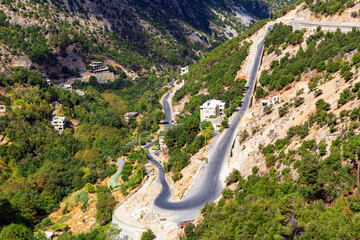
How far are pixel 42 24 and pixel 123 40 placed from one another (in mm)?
37814

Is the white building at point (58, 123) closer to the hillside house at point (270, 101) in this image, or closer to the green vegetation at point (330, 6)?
the hillside house at point (270, 101)

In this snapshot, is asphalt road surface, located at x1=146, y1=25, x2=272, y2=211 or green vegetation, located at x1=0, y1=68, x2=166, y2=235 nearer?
asphalt road surface, located at x1=146, y1=25, x2=272, y2=211

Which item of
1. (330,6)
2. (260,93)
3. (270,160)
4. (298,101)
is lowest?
(260,93)

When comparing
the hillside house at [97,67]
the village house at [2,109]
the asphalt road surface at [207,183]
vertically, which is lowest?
the asphalt road surface at [207,183]

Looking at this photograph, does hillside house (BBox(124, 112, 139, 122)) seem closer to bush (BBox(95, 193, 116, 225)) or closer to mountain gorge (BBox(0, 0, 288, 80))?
mountain gorge (BBox(0, 0, 288, 80))

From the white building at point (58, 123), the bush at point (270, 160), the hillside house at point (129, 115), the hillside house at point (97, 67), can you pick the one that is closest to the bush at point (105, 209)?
the bush at point (270, 160)

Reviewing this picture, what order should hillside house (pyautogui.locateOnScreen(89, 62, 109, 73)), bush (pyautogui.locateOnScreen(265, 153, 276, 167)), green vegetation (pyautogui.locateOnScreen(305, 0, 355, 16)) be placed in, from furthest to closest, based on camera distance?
hillside house (pyautogui.locateOnScreen(89, 62, 109, 73))
green vegetation (pyautogui.locateOnScreen(305, 0, 355, 16))
bush (pyautogui.locateOnScreen(265, 153, 276, 167))

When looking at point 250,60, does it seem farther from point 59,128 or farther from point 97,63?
point 97,63

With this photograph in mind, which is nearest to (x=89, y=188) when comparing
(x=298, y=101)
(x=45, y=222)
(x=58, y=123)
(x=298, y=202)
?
(x=45, y=222)

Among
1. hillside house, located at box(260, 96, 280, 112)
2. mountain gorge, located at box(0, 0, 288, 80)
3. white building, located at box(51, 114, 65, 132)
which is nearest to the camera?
hillside house, located at box(260, 96, 280, 112)

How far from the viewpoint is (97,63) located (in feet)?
456

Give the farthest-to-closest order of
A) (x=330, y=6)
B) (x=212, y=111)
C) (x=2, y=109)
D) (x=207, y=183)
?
(x=2, y=109), (x=330, y=6), (x=212, y=111), (x=207, y=183)

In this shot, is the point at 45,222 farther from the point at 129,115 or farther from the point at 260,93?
the point at 129,115

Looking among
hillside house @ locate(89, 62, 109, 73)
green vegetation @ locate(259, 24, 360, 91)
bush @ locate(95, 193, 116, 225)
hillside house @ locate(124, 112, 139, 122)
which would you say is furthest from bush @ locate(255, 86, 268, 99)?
hillside house @ locate(89, 62, 109, 73)
